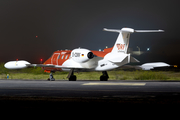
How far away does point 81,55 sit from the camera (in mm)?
35125

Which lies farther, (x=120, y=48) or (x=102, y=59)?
(x=102, y=59)

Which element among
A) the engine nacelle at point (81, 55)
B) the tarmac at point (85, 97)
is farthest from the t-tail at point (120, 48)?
the tarmac at point (85, 97)

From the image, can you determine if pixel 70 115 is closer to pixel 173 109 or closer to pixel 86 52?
pixel 173 109

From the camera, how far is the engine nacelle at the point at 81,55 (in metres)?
34.7

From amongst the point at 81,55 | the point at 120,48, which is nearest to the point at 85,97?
the point at 81,55

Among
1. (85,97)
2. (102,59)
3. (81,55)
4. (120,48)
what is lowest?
(85,97)

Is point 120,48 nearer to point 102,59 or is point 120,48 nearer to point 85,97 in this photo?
point 102,59

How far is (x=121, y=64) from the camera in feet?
113

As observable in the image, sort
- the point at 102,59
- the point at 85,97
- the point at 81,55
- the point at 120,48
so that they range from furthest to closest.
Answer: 1. the point at 102,59
2. the point at 81,55
3. the point at 120,48
4. the point at 85,97

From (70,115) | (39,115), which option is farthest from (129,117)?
(39,115)

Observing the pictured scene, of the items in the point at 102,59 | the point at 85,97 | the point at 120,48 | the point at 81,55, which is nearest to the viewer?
the point at 85,97

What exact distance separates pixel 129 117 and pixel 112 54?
85.3 feet

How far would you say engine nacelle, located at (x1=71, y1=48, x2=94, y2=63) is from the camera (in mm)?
34719

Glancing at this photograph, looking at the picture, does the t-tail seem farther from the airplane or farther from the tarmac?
the tarmac
